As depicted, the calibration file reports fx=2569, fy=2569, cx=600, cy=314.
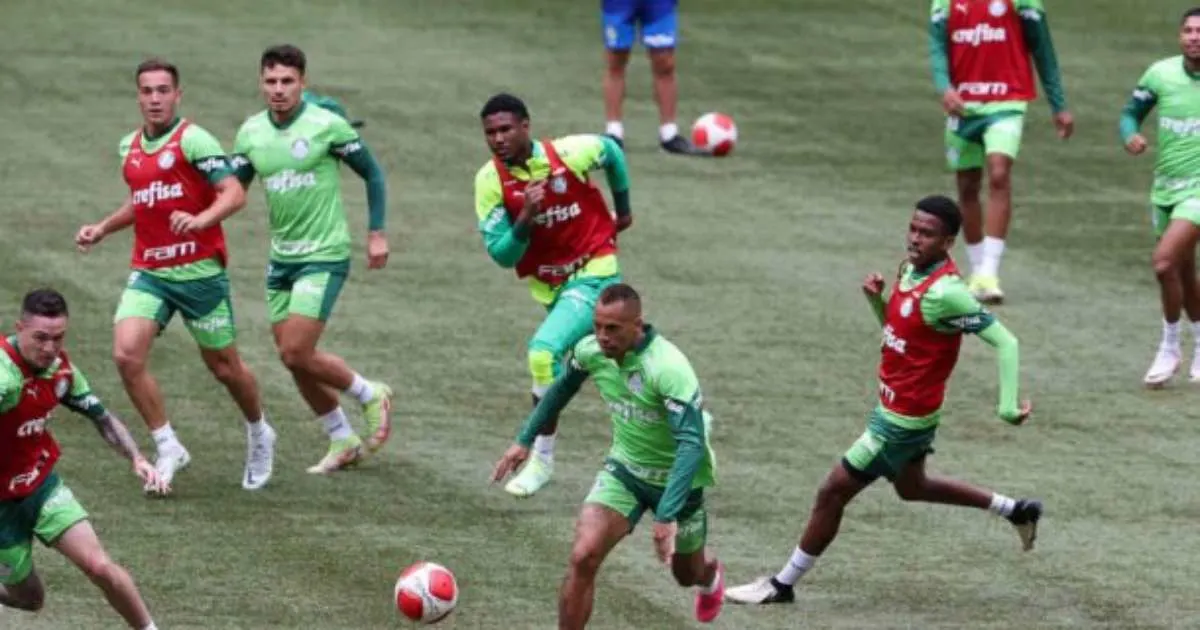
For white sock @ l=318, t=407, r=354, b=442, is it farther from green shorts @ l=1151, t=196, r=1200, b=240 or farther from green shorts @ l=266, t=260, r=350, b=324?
green shorts @ l=1151, t=196, r=1200, b=240

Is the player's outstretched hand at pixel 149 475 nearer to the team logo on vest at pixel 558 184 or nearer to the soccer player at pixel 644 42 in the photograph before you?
the team logo on vest at pixel 558 184

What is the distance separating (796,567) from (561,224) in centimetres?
283

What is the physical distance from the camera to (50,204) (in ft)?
74.0

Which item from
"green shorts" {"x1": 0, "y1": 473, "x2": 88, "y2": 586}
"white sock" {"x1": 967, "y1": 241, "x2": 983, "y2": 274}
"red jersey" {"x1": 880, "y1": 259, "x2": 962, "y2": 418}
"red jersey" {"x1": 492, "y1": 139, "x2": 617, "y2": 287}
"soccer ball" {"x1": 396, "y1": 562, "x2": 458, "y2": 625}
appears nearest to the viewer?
"green shorts" {"x1": 0, "y1": 473, "x2": 88, "y2": 586}

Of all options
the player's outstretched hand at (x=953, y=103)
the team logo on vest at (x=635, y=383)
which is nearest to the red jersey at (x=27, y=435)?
the team logo on vest at (x=635, y=383)

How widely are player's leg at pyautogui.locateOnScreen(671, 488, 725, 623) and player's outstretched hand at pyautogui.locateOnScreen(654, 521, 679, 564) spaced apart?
0.61 m

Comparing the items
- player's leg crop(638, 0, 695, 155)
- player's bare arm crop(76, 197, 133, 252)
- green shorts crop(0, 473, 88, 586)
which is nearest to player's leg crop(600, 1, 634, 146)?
player's leg crop(638, 0, 695, 155)

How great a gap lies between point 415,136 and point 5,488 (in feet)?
43.1

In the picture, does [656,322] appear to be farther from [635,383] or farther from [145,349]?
[635,383]

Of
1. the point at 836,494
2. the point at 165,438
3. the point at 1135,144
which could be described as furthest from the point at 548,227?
the point at 1135,144

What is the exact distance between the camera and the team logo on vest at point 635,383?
39.7ft

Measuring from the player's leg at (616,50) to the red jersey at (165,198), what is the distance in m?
8.69

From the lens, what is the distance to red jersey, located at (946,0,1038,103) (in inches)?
778

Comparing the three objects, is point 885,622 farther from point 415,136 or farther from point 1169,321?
point 415,136
